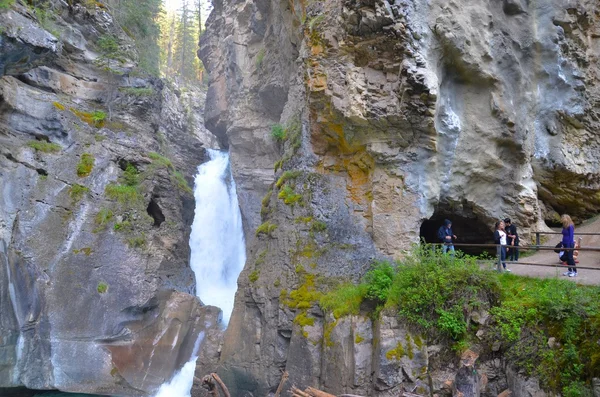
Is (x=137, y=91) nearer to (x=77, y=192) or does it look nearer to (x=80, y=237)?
(x=77, y=192)

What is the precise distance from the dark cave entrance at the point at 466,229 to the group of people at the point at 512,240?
164 cm

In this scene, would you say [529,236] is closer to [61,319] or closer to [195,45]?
[61,319]

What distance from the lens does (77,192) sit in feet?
51.3

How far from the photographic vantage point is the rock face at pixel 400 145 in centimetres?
1147

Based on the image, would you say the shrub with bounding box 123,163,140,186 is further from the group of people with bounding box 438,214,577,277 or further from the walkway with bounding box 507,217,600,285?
the walkway with bounding box 507,217,600,285

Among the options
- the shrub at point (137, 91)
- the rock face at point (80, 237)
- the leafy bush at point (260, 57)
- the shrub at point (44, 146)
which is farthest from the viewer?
the leafy bush at point (260, 57)

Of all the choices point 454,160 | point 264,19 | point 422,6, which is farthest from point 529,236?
point 264,19

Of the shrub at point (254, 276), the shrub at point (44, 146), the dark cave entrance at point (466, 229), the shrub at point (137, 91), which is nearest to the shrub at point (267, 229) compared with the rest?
the shrub at point (254, 276)

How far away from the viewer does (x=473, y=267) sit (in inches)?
360

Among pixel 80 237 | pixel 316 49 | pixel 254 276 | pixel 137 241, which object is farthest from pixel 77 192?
pixel 316 49

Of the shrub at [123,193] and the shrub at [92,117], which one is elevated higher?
the shrub at [92,117]

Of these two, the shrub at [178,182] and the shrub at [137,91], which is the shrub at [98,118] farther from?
the shrub at [178,182]

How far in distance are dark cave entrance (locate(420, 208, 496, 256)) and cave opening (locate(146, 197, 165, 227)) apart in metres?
10.7

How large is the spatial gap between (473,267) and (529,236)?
5.76m
